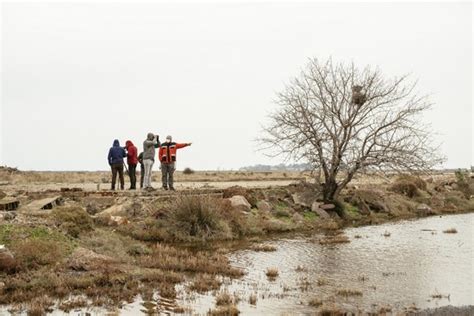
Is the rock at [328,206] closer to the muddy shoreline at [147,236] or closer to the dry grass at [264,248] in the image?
the muddy shoreline at [147,236]

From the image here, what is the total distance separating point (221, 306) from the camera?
979 cm

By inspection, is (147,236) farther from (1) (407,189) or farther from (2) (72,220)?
(1) (407,189)

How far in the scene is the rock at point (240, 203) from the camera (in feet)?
74.0

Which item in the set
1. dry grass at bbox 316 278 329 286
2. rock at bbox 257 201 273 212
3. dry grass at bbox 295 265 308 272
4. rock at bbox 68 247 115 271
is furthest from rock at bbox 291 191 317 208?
rock at bbox 68 247 115 271

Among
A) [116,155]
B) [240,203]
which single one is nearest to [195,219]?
[240,203]

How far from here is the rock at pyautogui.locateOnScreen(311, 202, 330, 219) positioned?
992 inches

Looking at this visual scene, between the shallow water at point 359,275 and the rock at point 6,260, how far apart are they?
3077 millimetres

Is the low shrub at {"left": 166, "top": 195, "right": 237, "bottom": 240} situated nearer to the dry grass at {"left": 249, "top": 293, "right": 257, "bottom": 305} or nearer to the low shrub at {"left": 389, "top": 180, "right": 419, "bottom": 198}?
the dry grass at {"left": 249, "top": 293, "right": 257, "bottom": 305}

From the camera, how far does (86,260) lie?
12492mm

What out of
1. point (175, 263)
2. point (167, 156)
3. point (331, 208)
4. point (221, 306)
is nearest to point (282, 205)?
point (331, 208)

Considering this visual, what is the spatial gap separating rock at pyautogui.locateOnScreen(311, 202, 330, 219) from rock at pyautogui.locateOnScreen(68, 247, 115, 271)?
14171mm

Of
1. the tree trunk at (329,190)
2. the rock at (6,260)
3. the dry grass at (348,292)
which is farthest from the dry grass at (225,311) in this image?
the tree trunk at (329,190)

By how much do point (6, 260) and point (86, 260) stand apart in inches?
71.3

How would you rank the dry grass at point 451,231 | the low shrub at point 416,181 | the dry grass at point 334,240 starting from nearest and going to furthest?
the dry grass at point 334,240
the dry grass at point 451,231
the low shrub at point 416,181
